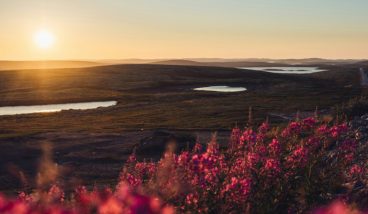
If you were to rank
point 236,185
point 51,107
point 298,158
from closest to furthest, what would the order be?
point 236,185, point 298,158, point 51,107

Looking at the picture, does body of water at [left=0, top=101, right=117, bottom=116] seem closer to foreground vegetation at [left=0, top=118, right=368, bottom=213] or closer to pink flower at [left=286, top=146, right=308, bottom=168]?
foreground vegetation at [left=0, top=118, right=368, bottom=213]

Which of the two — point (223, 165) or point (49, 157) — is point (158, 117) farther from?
point (223, 165)

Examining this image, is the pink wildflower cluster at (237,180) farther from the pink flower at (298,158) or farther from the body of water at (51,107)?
the body of water at (51,107)

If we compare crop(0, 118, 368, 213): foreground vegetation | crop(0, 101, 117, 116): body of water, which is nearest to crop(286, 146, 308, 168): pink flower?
crop(0, 118, 368, 213): foreground vegetation

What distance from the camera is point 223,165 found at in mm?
9133

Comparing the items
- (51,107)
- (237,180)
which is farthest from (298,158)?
(51,107)

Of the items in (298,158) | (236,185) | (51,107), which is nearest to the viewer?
(236,185)

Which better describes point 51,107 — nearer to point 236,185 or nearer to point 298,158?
point 298,158

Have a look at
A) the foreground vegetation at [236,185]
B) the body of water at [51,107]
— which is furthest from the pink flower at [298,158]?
the body of water at [51,107]

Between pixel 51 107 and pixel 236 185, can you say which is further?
pixel 51 107

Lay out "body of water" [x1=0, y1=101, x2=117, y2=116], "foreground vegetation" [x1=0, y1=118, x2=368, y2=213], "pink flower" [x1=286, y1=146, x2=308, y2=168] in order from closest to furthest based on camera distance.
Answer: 1. "foreground vegetation" [x1=0, y1=118, x2=368, y2=213]
2. "pink flower" [x1=286, y1=146, x2=308, y2=168]
3. "body of water" [x1=0, y1=101, x2=117, y2=116]

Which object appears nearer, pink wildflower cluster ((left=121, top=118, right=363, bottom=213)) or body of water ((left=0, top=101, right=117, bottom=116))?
pink wildflower cluster ((left=121, top=118, right=363, bottom=213))

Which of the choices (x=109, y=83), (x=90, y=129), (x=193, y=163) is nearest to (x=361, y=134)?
(x=193, y=163)

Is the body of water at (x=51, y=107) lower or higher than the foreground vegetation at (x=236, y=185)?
lower
